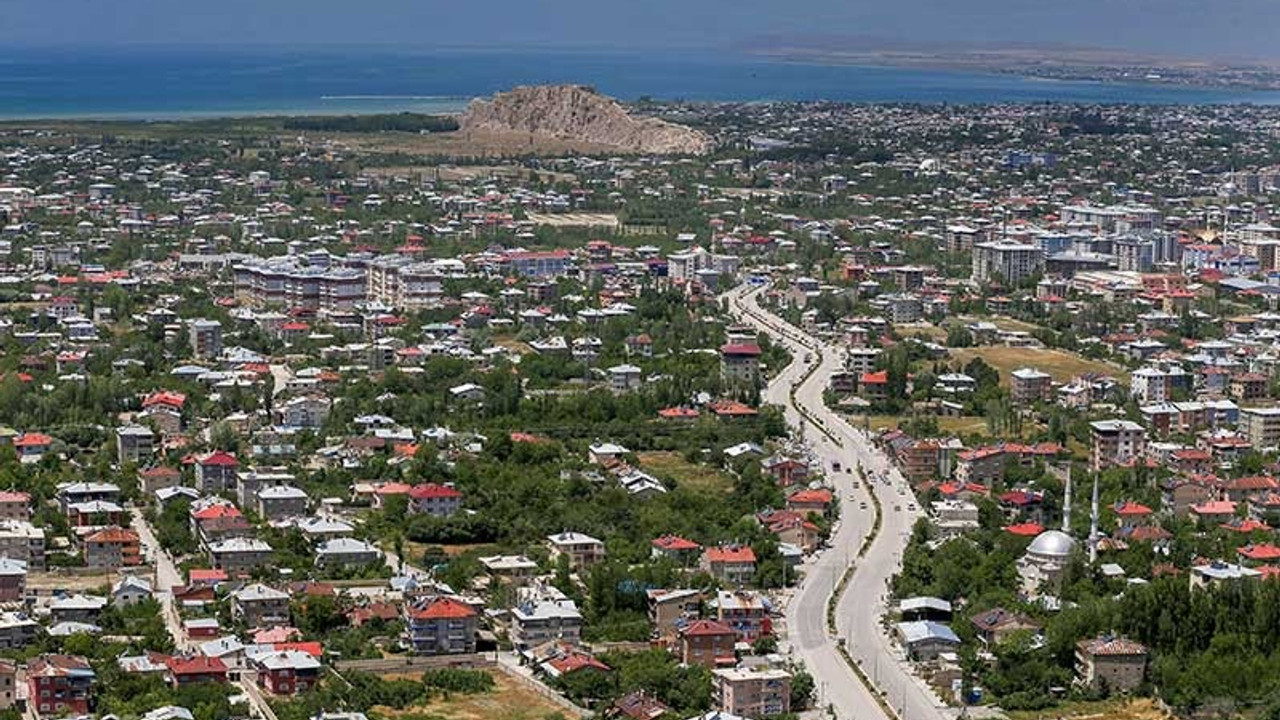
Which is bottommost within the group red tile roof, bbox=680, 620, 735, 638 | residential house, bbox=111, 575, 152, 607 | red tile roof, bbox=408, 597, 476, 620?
residential house, bbox=111, 575, 152, 607

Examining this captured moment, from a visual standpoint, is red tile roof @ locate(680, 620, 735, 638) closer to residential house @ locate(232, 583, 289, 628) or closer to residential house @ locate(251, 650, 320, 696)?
residential house @ locate(251, 650, 320, 696)

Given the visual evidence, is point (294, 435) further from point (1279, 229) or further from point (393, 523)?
point (1279, 229)

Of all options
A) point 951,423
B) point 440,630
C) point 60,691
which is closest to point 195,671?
point 60,691

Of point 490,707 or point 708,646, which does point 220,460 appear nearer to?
point 708,646

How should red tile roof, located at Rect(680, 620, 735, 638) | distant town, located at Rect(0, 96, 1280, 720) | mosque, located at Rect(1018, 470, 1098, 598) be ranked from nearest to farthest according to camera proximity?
distant town, located at Rect(0, 96, 1280, 720), red tile roof, located at Rect(680, 620, 735, 638), mosque, located at Rect(1018, 470, 1098, 598)

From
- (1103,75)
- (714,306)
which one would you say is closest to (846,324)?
(714,306)

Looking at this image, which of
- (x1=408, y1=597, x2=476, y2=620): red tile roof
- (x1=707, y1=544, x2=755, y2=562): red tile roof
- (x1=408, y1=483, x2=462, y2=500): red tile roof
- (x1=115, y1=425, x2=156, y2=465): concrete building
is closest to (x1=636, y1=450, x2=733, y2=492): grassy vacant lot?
(x1=408, y1=483, x2=462, y2=500): red tile roof
